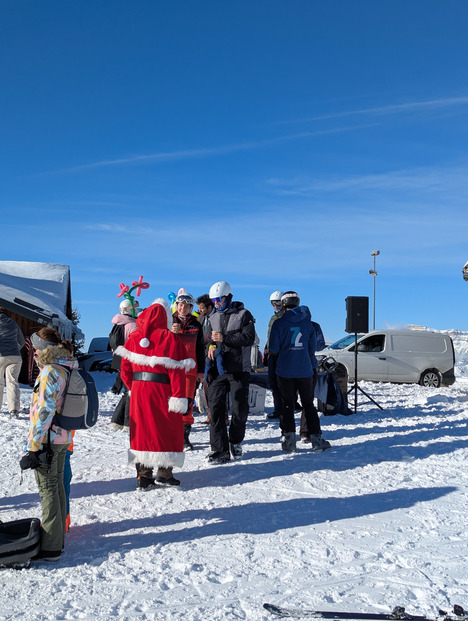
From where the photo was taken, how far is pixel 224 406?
241 inches

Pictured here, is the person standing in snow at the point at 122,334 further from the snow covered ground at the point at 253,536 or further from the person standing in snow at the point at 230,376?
the person standing in snow at the point at 230,376

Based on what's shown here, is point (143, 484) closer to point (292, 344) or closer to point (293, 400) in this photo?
point (293, 400)

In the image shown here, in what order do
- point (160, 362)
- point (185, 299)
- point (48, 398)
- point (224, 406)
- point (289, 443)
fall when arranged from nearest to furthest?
point (48, 398) < point (160, 362) < point (224, 406) < point (185, 299) < point (289, 443)

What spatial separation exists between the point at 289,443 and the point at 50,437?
3639 mm

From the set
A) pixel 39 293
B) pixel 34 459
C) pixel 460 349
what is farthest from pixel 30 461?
pixel 460 349

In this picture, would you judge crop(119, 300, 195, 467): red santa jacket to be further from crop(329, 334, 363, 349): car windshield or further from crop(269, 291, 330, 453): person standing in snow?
crop(329, 334, 363, 349): car windshield

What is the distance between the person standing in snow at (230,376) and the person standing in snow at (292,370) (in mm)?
645

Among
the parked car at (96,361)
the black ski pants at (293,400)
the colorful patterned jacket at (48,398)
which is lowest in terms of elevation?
the parked car at (96,361)

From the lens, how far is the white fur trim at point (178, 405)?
190 inches

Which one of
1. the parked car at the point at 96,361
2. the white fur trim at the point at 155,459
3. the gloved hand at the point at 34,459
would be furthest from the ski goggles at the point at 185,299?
the parked car at the point at 96,361

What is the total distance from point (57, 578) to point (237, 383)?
321 centimetres

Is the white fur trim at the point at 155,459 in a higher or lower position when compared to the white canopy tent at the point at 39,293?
lower

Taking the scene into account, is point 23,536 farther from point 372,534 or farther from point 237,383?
point 237,383

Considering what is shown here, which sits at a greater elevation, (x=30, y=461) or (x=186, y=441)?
(x=30, y=461)
